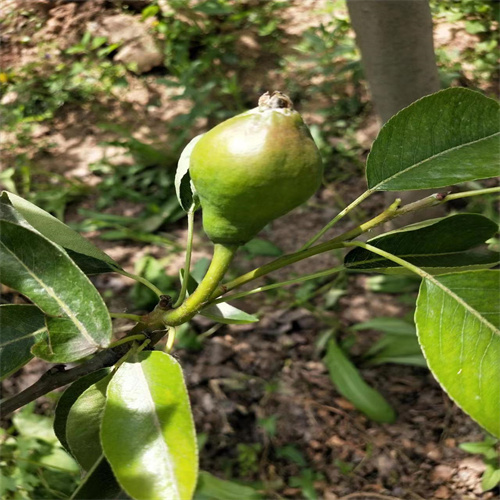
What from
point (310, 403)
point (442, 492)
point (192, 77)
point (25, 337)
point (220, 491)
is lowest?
point (442, 492)

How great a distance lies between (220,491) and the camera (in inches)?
62.5


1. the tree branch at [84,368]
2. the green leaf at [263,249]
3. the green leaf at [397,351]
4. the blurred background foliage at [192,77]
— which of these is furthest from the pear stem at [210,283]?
the blurred background foliage at [192,77]

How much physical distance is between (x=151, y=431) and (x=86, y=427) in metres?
0.13

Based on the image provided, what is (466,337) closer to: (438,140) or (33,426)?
(438,140)

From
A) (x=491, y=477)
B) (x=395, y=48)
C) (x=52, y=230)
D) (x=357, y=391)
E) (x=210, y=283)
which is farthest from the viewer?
(x=357, y=391)

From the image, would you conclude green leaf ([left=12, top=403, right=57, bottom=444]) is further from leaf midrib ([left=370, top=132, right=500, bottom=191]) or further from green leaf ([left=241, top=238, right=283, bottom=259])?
leaf midrib ([left=370, top=132, right=500, bottom=191])

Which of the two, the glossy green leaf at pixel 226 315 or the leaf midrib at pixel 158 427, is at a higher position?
the leaf midrib at pixel 158 427

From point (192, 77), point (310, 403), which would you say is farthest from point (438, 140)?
point (192, 77)

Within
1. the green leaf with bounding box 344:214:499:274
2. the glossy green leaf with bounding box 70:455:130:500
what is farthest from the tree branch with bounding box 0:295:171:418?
the green leaf with bounding box 344:214:499:274

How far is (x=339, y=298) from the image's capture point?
2.34m

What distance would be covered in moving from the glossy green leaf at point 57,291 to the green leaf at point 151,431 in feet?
0.20

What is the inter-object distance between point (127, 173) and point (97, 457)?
7.98 feet

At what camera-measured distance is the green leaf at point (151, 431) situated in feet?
1.90

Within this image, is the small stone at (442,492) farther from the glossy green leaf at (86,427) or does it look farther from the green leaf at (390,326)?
the glossy green leaf at (86,427)
